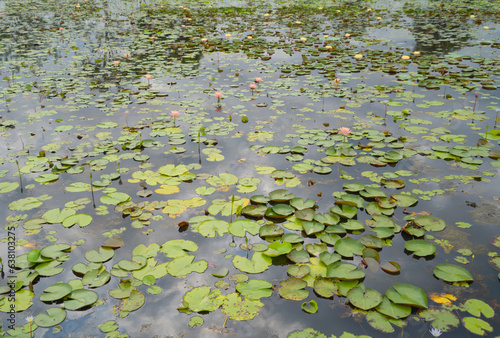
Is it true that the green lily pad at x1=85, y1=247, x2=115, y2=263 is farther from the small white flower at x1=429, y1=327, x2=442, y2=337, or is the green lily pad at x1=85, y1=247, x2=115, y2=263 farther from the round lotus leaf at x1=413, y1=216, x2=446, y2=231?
the round lotus leaf at x1=413, y1=216, x2=446, y2=231

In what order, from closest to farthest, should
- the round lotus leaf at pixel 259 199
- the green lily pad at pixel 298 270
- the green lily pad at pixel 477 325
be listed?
the green lily pad at pixel 477 325 < the green lily pad at pixel 298 270 < the round lotus leaf at pixel 259 199

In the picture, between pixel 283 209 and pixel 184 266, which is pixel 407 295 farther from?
pixel 184 266

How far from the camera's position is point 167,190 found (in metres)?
3.14

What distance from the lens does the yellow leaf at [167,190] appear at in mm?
3111

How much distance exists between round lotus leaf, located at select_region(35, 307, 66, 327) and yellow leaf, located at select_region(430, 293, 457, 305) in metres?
2.25

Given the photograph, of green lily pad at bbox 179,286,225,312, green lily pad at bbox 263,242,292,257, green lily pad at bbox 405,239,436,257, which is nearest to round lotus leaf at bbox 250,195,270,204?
green lily pad at bbox 263,242,292,257

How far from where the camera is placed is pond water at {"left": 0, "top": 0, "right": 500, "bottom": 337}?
2.00 metres

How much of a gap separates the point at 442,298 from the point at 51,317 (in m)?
2.37

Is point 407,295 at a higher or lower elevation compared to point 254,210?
lower

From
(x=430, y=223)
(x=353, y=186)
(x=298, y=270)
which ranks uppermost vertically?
(x=353, y=186)

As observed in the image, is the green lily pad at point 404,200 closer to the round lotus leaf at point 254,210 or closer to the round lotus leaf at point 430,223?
the round lotus leaf at point 430,223

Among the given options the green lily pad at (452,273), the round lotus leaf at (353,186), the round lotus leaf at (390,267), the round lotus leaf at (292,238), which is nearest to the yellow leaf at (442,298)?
the green lily pad at (452,273)

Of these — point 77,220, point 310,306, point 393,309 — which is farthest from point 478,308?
point 77,220

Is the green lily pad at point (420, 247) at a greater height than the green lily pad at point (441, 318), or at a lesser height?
greater
